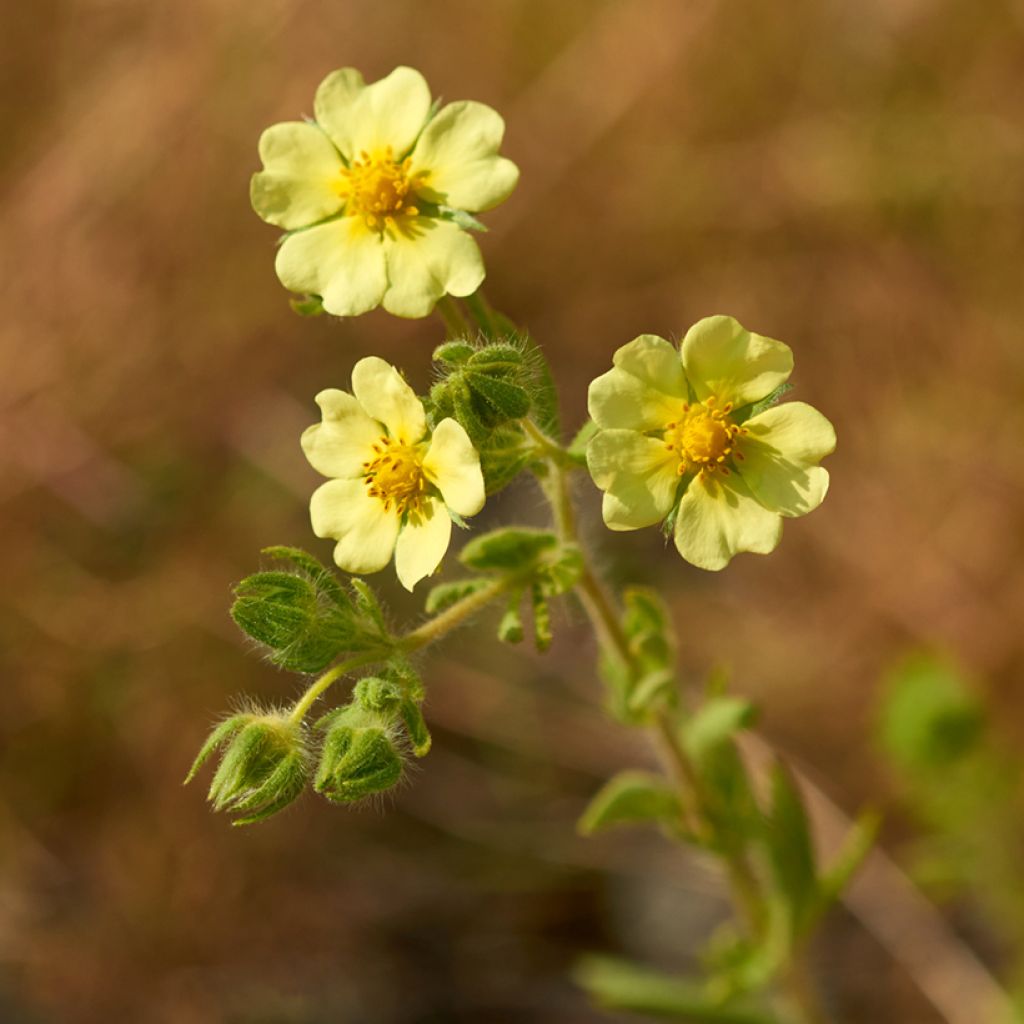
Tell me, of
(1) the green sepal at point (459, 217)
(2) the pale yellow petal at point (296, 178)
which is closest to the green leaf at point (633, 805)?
(1) the green sepal at point (459, 217)

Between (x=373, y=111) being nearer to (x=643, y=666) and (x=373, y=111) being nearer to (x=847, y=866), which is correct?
(x=643, y=666)

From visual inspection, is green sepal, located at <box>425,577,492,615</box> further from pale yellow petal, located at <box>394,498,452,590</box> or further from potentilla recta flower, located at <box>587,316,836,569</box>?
potentilla recta flower, located at <box>587,316,836,569</box>

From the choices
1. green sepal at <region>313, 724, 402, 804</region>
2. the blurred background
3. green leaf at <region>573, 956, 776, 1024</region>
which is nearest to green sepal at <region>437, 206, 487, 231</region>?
green sepal at <region>313, 724, 402, 804</region>

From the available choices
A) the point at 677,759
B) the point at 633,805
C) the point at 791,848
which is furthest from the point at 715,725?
the point at 791,848

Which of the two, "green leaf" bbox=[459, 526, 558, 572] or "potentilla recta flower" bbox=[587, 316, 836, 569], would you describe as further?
"green leaf" bbox=[459, 526, 558, 572]

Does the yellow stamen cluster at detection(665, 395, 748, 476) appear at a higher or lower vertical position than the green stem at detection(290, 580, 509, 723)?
higher

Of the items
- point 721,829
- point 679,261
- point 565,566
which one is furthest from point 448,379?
point 679,261
